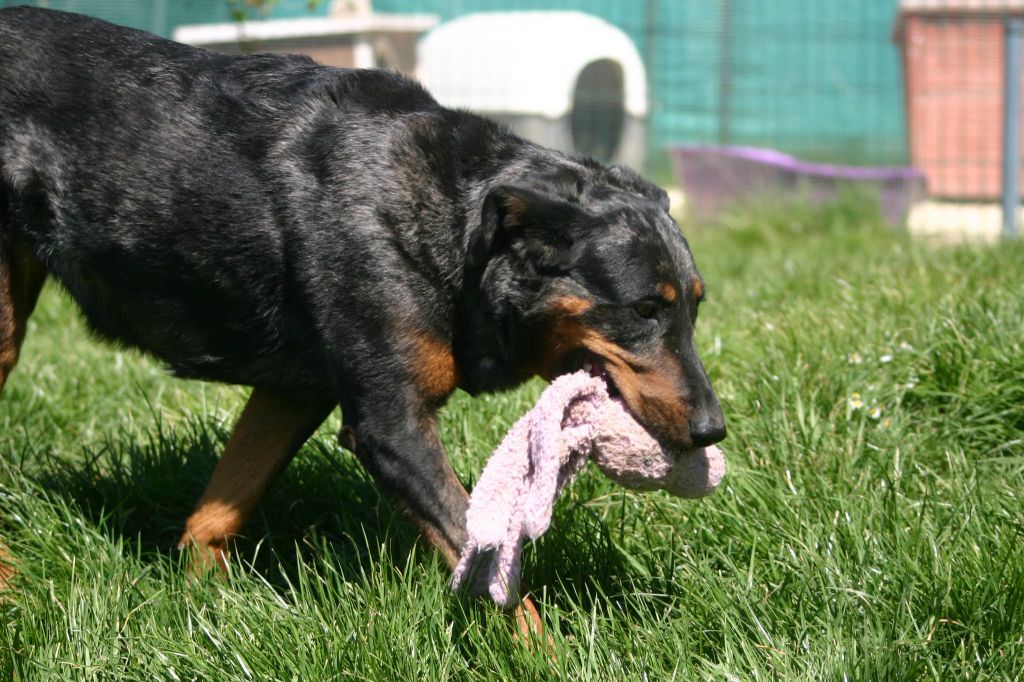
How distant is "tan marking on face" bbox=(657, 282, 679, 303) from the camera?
3073mm

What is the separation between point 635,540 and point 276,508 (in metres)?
1.23

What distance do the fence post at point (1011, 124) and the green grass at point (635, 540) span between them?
3.75m

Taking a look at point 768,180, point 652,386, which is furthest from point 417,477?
point 768,180

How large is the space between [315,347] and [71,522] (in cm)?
95

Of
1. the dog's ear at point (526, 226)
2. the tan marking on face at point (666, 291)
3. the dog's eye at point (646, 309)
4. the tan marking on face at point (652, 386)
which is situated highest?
the dog's ear at point (526, 226)

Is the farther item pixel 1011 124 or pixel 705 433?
pixel 1011 124

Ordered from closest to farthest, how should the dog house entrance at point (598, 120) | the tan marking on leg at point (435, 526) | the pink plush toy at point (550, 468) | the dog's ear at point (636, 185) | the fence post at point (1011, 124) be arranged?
the pink plush toy at point (550, 468), the tan marking on leg at point (435, 526), the dog's ear at point (636, 185), the fence post at point (1011, 124), the dog house entrance at point (598, 120)

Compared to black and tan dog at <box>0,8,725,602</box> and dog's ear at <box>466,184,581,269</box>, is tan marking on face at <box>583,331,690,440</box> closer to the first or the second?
black and tan dog at <box>0,8,725,602</box>

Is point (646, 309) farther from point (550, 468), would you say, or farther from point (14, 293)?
point (14, 293)

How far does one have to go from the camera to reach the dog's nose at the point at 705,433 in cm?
294

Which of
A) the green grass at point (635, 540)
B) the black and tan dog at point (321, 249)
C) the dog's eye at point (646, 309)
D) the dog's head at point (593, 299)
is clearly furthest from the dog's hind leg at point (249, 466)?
the dog's eye at point (646, 309)

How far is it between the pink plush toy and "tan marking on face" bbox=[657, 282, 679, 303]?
28 cm

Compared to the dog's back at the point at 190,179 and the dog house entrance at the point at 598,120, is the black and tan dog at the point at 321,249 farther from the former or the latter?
the dog house entrance at the point at 598,120

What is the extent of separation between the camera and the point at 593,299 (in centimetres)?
309
